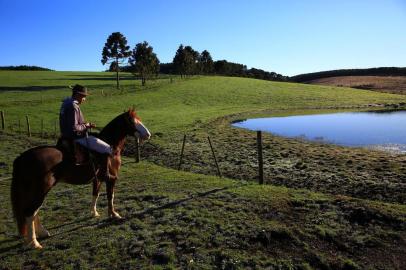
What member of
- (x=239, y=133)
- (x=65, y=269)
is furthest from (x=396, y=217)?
(x=239, y=133)

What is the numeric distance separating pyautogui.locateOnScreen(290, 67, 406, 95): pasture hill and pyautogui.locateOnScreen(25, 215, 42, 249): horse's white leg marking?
81444 millimetres

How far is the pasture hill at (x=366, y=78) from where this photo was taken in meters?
89.6

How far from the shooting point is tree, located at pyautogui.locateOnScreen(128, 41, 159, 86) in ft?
251

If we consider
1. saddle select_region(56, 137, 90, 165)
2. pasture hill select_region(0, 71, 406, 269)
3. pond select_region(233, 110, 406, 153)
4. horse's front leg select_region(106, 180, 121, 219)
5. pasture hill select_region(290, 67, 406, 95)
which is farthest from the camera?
pasture hill select_region(290, 67, 406, 95)

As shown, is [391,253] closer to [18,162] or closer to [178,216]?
[178,216]

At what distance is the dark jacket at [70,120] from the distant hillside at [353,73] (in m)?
118

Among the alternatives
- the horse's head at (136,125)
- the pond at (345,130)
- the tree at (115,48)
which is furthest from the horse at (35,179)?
the tree at (115,48)

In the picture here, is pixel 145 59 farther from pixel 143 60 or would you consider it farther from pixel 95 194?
pixel 95 194

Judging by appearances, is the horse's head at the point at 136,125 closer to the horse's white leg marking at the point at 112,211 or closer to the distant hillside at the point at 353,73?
the horse's white leg marking at the point at 112,211

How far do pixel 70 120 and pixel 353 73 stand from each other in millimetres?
130664

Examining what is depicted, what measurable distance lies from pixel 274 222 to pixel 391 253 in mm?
2702

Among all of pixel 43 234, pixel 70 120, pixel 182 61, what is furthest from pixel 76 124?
pixel 182 61

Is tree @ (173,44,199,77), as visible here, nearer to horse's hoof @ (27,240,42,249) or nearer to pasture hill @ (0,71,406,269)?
pasture hill @ (0,71,406,269)

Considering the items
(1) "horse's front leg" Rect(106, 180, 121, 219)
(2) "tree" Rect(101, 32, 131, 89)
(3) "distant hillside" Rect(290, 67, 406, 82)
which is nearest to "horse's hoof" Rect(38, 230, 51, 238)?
(1) "horse's front leg" Rect(106, 180, 121, 219)
